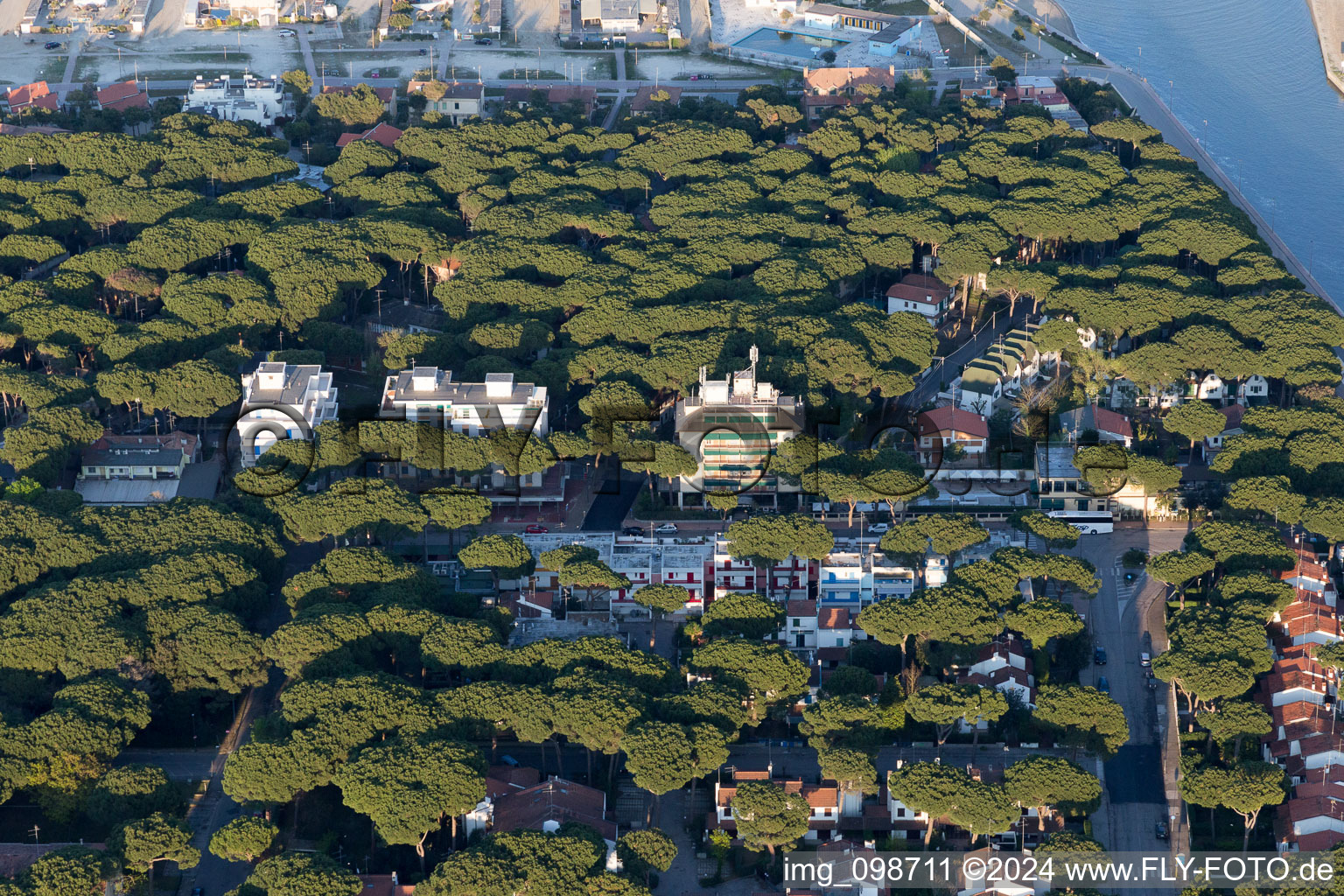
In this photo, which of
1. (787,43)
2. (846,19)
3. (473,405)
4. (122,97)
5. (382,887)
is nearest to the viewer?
(382,887)

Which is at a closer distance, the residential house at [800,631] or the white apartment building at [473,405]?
the residential house at [800,631]

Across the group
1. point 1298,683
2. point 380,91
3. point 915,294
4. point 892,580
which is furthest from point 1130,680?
point 380,91

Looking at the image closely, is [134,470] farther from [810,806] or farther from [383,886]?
[810,806]

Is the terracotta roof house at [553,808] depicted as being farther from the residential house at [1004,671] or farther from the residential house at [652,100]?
the residential house at [652,100]

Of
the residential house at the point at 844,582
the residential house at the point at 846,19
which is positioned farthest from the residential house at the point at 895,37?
the residential house at the point at 844,582

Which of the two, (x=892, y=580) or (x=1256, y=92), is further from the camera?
(x=1256, y=92)

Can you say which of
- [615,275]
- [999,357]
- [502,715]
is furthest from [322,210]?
[502,715]
